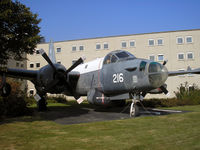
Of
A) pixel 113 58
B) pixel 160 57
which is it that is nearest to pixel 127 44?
pixel 160 57

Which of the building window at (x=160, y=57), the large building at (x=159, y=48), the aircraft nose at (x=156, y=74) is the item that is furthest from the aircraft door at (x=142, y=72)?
the building window at (x=160, y=57)

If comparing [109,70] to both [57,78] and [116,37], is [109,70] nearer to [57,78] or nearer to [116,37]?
[57,78]

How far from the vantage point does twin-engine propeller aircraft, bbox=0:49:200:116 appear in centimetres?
977

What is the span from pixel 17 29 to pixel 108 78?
5.55 meters

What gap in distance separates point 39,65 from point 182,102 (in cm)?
2638

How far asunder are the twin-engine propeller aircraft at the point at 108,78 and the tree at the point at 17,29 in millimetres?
1270

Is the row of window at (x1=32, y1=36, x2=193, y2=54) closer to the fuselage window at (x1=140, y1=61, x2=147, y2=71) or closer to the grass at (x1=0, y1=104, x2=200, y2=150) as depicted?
the fuselage window at (x1=140, y1=61, x2=147, y2=71)

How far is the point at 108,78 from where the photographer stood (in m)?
11.9

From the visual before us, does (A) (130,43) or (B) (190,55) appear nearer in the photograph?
(B) (190,55)

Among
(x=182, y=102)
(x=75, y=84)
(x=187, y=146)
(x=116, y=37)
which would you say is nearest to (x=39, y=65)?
(x=116, y=37)

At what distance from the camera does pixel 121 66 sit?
1112 centimetres

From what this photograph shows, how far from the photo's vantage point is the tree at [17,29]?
29.8 feet

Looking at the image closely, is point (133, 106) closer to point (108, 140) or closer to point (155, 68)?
point (155, 68)

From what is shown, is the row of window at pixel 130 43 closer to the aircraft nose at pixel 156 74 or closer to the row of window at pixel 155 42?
the row of window at pixel 155 42
